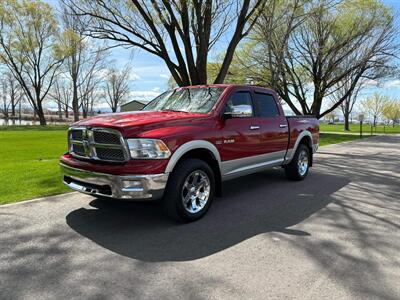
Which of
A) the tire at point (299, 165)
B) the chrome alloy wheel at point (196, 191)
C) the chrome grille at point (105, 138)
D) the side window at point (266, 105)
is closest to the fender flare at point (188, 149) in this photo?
the chrome alloy wheel at point (196, 191)

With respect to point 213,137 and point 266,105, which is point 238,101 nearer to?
point 266,105

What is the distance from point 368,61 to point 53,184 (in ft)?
77.8

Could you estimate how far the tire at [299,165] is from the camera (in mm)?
7785

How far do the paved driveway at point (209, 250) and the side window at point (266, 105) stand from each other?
1.62 m

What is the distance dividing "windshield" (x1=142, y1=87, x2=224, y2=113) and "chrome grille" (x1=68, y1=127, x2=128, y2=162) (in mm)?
1580

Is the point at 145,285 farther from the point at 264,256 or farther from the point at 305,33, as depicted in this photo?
the point at 305,33

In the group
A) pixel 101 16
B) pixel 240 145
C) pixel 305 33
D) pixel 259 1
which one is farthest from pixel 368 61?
pixel 240 145

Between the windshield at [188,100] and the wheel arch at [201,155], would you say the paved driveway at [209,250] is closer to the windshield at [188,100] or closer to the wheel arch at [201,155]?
the wheel arch at [201,155]

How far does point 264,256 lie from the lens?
12.6 ft

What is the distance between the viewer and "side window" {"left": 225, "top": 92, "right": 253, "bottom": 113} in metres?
5.79

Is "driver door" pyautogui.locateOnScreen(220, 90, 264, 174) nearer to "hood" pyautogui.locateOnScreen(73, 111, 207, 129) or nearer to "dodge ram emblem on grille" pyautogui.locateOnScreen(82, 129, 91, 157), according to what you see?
"hood" pyautogui.locateOnScreen(73, 111, 207, 129)

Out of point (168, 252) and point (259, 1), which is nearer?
point (168, 252)

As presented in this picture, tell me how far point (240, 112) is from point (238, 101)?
0.25 metres

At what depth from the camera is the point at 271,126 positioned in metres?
6.71
